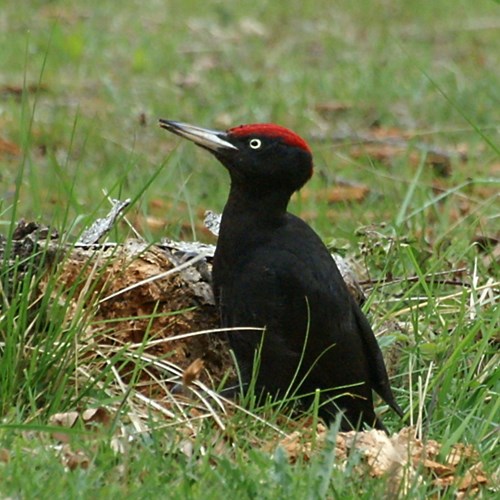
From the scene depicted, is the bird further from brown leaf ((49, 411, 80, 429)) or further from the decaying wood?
brown leaf ((49, 411, 80, 429))

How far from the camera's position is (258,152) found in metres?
4.76

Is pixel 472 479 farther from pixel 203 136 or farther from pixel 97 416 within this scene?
pixel 203 136

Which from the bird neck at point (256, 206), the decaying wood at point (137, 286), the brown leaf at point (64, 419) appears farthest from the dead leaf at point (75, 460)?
the bird neck at point (256, 206)

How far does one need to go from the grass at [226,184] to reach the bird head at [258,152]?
291 millimetres

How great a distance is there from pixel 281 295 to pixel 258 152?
504 mm

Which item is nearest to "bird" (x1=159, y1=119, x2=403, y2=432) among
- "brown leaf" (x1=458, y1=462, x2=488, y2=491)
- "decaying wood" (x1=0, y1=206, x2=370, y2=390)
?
"decaying wood" (x1=0, y1=206, x2=370, y2=390)

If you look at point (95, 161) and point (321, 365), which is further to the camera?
point (95, 161)

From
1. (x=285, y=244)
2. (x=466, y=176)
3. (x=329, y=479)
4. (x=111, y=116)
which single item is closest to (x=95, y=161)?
(x=111, y=116)

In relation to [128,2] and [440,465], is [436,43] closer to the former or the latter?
[128,2]

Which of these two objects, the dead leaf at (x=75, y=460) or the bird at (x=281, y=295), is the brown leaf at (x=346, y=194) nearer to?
the bird at (x=281, y=295)

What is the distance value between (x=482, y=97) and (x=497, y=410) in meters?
4.95

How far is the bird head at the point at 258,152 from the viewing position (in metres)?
4.76

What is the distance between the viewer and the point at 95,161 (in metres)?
7.88

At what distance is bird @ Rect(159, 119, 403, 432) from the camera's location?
15.2 feet
